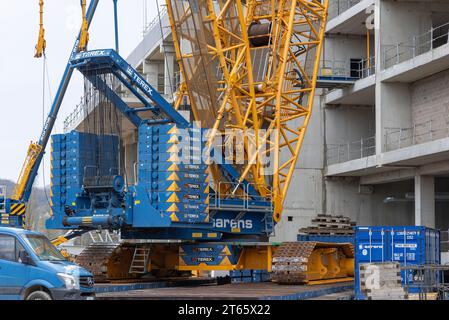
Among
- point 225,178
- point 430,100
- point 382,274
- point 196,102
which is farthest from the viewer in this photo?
point 430,100

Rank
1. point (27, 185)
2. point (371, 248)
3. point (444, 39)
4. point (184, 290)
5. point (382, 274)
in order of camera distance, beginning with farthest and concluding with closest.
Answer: point (444, 39) → point (27, 185) → point (371, 248) → point (184, 290) → point (382, 274)

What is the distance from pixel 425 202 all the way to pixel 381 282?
60.8 ft

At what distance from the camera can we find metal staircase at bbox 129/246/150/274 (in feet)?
90.9

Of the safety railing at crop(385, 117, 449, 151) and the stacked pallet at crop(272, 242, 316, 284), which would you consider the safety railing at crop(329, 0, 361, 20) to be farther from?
the stacked pallet at crop(272, 242, 316, 284)

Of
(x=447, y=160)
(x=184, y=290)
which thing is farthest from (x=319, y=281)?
(x=447, y=160)

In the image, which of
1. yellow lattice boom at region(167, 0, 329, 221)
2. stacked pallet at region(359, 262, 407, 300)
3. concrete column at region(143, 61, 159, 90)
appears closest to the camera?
stacked pallet at region(359, 262, 407, 300)

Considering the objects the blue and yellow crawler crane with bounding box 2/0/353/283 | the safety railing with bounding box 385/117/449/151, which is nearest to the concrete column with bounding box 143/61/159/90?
the safety railing with bounding box 385/117/449/151

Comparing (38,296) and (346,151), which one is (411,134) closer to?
(346,151)

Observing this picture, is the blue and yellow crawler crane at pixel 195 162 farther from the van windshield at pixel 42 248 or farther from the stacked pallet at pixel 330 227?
the van windshield at pixel 42 248

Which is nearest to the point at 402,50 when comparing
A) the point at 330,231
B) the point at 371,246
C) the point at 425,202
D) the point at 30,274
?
the point at 425,202

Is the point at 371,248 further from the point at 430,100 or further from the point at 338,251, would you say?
the point at 430,100

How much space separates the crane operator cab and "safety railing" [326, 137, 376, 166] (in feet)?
92.9

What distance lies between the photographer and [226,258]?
86.9ft

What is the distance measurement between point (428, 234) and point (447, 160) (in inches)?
441
